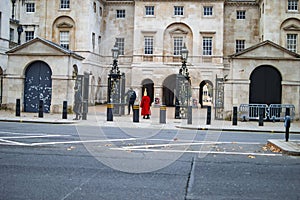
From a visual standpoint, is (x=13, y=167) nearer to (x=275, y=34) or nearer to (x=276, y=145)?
(x=276, y=145)

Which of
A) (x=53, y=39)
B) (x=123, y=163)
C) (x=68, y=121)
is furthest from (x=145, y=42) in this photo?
(x=123, y=163)

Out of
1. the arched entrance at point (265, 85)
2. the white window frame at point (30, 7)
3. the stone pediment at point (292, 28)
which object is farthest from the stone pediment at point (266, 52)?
the white window frame at point (30, 7)

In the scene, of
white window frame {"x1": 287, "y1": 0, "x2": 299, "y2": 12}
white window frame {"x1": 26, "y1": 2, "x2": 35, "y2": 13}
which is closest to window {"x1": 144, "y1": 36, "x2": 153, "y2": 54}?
white window frame {"x1": 26, "y1": 2, "x2": 35, "y2": 13}

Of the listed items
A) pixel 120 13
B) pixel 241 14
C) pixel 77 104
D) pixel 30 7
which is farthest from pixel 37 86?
pixel 241 14

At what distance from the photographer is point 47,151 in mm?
9984

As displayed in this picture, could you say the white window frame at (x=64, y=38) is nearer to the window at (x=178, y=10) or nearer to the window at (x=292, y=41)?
the window at (x=178, y=10)

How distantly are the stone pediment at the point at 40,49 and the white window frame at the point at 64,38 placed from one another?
1883 cm

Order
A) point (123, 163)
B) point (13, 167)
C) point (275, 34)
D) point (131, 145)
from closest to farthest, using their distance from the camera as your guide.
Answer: point (13, 167), point (123, 163), point (131, 145), point (275, 34)

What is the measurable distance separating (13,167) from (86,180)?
5.93ft

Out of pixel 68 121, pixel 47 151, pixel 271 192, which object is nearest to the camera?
pixel 271 192

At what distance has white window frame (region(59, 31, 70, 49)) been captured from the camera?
44.1m

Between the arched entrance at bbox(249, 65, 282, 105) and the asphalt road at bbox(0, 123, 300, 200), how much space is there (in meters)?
12.1

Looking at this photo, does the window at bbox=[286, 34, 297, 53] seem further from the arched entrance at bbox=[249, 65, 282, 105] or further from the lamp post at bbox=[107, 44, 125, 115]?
the lamp post at bbox=[107, 44, 125, 115]

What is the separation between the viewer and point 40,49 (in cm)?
2531
